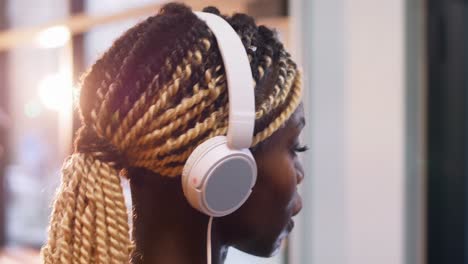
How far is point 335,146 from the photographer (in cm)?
139

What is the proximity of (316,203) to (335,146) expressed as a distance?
0.16m

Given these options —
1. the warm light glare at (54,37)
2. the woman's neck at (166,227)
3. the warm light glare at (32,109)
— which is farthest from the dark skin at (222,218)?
the warm light glare at (32,109)

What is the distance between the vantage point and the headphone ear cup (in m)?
0.64

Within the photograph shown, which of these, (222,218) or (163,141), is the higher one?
(163,141)

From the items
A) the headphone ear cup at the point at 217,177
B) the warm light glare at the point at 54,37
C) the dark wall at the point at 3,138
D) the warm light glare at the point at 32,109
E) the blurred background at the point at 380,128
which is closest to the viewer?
the headphone ear cup at the point at 217,177

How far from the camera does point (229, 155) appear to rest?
0.64 meters

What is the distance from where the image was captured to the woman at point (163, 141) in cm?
67

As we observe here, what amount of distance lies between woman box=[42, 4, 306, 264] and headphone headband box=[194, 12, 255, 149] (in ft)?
0.08

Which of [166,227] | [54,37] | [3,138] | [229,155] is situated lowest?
[3,138]

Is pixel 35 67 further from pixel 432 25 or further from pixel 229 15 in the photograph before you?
pixel 229 15

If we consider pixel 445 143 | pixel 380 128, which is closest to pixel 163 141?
pixel 380 128

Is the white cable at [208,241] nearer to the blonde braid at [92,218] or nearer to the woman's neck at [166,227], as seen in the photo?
the woman's neck at [166,227]

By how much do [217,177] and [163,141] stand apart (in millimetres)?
81

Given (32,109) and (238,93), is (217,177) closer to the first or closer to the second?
(238,93)
